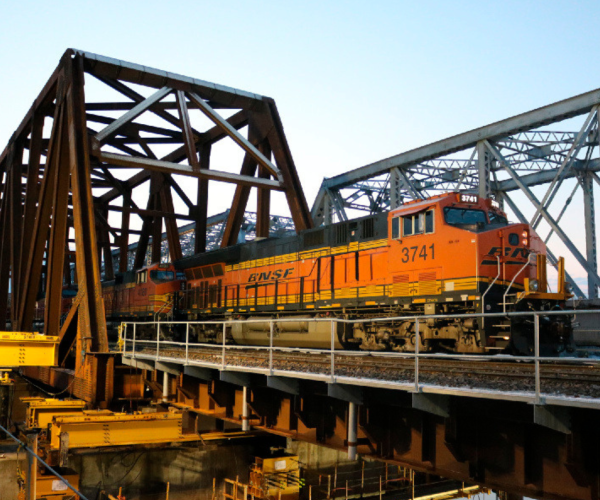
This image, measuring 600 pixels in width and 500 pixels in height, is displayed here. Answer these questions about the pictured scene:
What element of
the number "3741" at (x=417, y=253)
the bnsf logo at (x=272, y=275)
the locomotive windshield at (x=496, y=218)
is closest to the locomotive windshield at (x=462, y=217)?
the locomotive windshield at (x=496, y=218)

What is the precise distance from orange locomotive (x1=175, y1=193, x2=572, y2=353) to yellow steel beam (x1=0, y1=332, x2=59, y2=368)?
13.8 ft

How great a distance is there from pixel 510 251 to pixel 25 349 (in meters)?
10.1

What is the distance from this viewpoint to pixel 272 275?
17.8m

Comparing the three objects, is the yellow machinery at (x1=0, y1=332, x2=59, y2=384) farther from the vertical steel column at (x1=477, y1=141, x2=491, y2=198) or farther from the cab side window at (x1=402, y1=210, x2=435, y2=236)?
the vertical steel column at (x1=477, y1=141, x2=491, y2=198)

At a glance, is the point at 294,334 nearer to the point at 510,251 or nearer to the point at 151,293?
the point at 510,251

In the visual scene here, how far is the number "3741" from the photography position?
12.9 meters

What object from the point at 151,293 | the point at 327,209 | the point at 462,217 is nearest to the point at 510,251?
the point at 462,217

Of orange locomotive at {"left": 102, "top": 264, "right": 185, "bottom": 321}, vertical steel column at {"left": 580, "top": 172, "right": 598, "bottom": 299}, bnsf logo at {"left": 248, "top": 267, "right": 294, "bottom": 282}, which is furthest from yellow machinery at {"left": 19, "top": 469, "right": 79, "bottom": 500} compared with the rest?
vertical steel column at {"left": 580, "top": 172, "right": 598, "bottom": 299}

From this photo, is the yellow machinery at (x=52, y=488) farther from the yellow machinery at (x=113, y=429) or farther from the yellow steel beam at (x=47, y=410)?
the yellow steel beam at (x=47, y=410)

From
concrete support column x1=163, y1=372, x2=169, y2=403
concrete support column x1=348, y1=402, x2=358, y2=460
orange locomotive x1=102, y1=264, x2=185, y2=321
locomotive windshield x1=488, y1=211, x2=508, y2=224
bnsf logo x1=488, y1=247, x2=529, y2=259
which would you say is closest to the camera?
concrete support column x1=348, y1=402, x2=358, y2=460

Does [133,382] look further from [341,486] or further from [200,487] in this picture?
[341,486]

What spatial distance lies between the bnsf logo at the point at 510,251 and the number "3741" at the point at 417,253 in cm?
124

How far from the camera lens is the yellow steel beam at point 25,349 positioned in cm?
1148

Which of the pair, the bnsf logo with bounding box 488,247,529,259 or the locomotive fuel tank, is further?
the locomotive fuel tank
